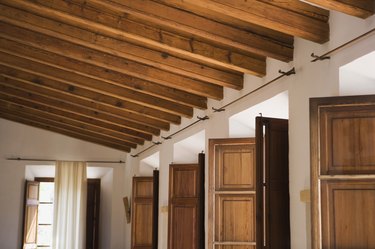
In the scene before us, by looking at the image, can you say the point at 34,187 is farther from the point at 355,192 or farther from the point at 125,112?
the point at 355,192

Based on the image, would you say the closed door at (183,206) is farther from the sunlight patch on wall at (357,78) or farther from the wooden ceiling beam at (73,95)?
the sunlight patch on wall at (357,78)

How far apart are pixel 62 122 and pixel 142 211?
2310 millimetres

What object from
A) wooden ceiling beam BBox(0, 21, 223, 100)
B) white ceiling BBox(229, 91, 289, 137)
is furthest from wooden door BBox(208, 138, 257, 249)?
wooden ceiling beam BBox(0, 21, 223, 100)

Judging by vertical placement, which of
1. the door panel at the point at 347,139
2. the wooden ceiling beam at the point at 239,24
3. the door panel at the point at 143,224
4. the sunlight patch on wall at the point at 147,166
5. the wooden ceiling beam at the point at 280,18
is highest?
the wooden ceiling beam at the point at 239,24

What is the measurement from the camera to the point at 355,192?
4082 mm

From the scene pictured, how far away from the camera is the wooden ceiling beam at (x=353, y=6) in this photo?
404 centimetres

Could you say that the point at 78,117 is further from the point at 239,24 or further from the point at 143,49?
the point at 239,24

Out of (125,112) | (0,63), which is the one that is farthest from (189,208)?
(0,63)

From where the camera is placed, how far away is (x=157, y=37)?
581 centimetres

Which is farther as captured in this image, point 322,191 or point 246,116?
point 246,116

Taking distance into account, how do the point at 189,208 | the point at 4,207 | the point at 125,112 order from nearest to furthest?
the point at 189,208, the point at 125,112, the point at 4,207

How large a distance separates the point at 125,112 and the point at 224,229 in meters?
3.58

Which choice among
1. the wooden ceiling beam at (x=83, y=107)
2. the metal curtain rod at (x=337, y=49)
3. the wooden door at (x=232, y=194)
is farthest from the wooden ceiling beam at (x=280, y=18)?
the wooden ceiling beam at (x=83, y=107)

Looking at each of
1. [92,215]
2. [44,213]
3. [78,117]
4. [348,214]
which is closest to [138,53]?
[348,214]
